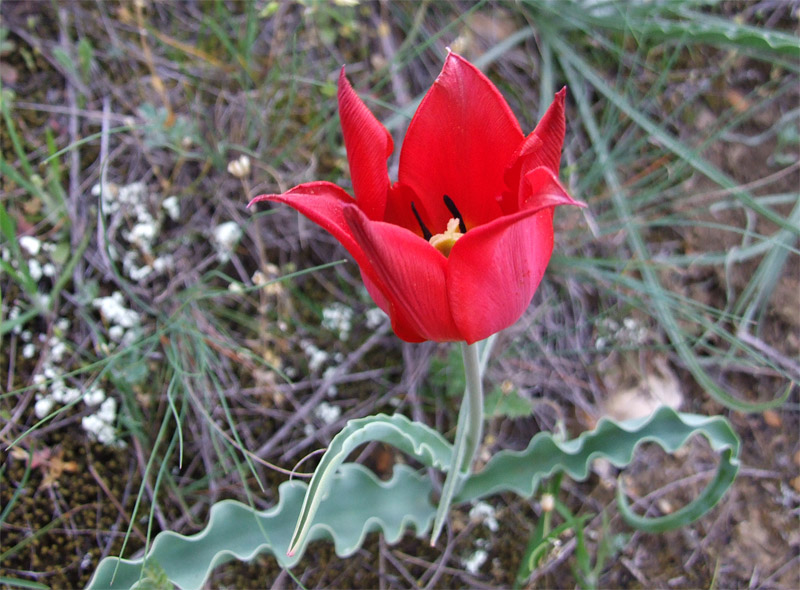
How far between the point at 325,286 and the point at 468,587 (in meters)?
0.77

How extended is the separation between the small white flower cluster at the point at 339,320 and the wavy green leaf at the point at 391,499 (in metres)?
0.39

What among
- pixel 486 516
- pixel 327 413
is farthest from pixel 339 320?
pixel 486 516

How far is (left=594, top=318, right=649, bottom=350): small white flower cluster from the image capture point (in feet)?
5.74

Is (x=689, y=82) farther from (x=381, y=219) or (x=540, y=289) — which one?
(x=381, y=219)

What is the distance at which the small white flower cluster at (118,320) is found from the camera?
1.46 m

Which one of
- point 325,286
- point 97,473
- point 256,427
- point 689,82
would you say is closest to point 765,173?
point 689,82

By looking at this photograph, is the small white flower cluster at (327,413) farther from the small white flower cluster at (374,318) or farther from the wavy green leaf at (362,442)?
the wavy green leaf at (362,442)

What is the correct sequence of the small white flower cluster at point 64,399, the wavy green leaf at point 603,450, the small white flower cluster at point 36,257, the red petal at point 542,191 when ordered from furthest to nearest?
1. the small white flower cluster at point 36,257
2. the small white flower cluster at point 64,399
3. the wavy green leaf at point 603,450
4. the red petal at point 542,191

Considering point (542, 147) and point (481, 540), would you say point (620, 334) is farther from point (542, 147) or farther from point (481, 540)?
point (542, 147)

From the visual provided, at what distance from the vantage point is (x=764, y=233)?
1948 mm

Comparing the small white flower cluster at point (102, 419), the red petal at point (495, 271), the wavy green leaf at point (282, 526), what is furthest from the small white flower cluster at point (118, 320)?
the red petal at point (495, 271)

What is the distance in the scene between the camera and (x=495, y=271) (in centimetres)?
85

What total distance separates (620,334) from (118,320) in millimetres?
1247

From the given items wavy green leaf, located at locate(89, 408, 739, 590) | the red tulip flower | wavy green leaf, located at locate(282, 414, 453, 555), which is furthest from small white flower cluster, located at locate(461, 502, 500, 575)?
the red tulip flower
